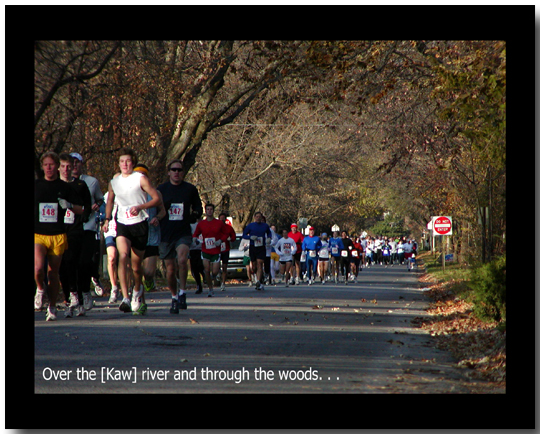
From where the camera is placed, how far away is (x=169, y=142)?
26.6 meters

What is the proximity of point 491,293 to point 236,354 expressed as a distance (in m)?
4.48

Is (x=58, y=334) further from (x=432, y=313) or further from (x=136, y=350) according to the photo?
(x=432, y=313)

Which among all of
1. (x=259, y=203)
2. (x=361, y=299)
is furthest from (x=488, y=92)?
(x=259, y=203)

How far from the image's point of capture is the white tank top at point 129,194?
495 inches

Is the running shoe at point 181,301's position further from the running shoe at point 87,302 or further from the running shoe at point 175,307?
the running shoe at point 87,302

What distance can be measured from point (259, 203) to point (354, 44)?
102 feet

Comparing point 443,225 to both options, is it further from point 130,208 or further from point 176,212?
point 130,208

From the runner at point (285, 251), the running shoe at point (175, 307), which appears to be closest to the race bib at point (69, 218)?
Result: the running shoe at point (175, 307)

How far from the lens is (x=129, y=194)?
12.6 meters

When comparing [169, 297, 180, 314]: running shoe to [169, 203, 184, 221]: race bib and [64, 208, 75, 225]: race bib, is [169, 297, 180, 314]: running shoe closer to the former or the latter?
[169, 203, 184, 221]: race bib

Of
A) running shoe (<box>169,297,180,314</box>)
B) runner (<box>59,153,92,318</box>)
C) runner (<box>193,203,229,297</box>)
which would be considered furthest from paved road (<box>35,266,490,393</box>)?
runner (<box>193,203,229,297</box>)

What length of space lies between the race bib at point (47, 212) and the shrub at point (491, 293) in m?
5.66

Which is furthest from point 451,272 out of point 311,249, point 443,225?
point 311,249

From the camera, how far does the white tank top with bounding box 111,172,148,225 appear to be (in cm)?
1258
